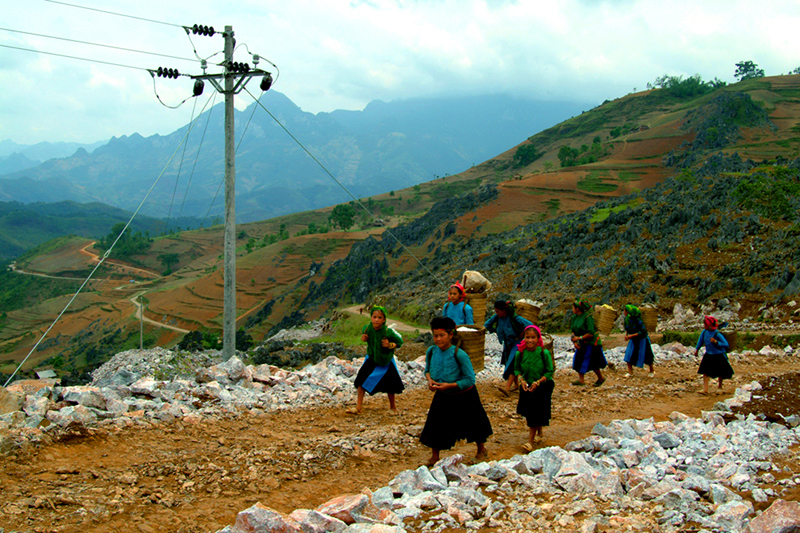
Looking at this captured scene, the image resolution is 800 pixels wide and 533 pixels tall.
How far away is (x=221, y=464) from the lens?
4898 mm

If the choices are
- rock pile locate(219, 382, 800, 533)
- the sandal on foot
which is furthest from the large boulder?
the sandal on foot

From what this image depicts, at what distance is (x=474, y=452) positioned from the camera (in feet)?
17.4

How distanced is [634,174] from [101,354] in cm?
5381

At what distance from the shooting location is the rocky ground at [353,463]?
11.9ft

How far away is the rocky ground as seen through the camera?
3625 mm

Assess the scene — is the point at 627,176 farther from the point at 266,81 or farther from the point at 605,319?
the point at 266,81

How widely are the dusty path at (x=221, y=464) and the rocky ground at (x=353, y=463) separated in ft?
0.06

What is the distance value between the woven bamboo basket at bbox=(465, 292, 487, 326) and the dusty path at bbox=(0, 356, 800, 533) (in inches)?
96.1

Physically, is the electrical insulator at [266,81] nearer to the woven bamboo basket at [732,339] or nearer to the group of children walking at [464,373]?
the group of children walking at [464,373]

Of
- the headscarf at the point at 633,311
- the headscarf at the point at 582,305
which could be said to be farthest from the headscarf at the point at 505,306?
the headscarf at the point at 633,311

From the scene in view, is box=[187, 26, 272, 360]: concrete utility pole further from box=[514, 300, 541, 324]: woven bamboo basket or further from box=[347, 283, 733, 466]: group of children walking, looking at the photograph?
box=[514, 300, 541, 324]: woven bamboo basket

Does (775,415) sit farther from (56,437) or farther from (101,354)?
(101,354)

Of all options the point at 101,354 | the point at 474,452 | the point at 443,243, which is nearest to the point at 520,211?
the point at 443,243

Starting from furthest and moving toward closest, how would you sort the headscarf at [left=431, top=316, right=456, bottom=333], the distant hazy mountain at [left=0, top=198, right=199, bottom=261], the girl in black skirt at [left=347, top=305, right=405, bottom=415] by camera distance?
1. the distant hazy mountain at [left=0, top=198, right=199, bottom=261]
2. the girl in black skirt at [left=347, top=305, right=405, bottom=415]
3. the headscarf at [left=431, top=316, right=456, bottom=333]
